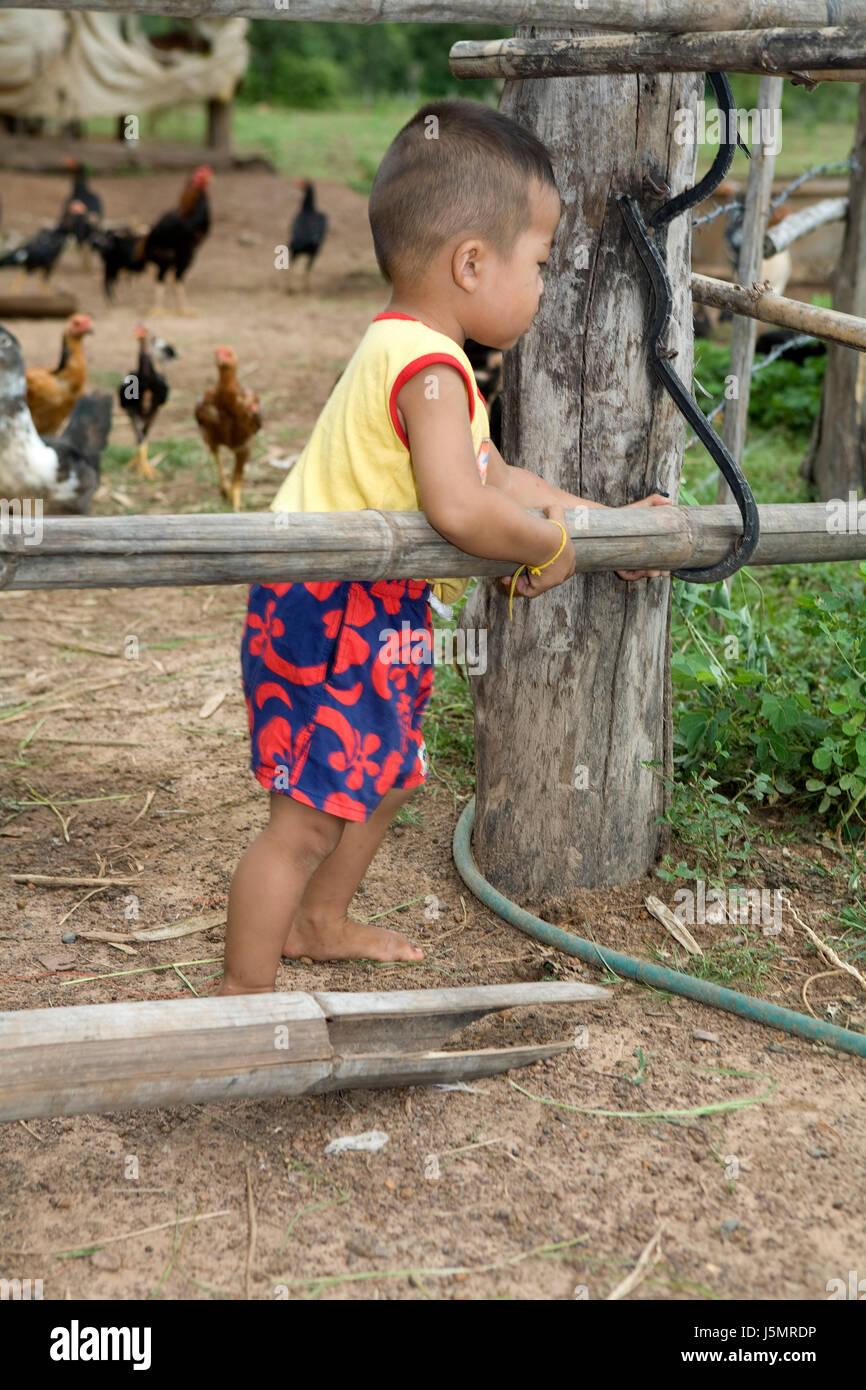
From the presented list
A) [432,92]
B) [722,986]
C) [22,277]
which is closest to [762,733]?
[722,986]

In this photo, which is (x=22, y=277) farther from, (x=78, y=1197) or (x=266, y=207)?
(x=78, y=1197)

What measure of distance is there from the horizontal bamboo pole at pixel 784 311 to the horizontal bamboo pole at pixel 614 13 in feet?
1.91

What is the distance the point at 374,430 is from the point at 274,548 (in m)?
0.38

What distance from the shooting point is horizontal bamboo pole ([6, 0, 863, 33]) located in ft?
6.15

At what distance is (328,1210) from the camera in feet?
6.09

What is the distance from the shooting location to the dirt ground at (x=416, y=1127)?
176 centimetres

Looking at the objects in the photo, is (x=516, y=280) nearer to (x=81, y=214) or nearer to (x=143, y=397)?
(x=143, y=397)

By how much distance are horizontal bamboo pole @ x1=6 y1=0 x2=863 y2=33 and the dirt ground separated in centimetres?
160

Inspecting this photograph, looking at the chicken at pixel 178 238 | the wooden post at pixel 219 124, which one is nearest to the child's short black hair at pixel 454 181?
the chicken at pixel 178 238

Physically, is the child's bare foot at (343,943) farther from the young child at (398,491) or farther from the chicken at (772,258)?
the chicken at (772,258)

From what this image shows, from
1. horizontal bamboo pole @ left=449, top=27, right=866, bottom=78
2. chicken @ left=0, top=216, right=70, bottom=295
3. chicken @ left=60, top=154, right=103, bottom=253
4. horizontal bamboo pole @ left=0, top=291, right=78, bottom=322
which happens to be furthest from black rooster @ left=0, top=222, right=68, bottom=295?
horizontal bamboo pole @ left=449, top=27, right=866, bottom=78

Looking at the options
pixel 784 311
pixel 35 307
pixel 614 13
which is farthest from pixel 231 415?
pixel 35 307

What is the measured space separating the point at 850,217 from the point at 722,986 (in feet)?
13.1

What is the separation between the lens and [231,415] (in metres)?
5.69
